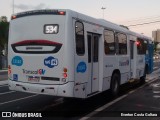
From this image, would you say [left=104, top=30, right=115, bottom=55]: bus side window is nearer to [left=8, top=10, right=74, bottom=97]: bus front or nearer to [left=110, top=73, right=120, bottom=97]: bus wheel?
[left=110, top=73, right=120, bottom=97]: bus wheel

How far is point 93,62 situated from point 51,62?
1.97 meters

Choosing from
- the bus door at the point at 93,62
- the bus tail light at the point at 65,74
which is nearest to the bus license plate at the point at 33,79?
the bus tail light at the point at 65,74

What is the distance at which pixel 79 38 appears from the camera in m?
10.2

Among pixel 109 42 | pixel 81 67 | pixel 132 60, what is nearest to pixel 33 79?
pixel 81 67

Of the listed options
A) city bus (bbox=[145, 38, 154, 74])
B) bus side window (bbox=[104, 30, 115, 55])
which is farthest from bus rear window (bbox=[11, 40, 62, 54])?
city bus (bbox=[145, 38, 154, 74])

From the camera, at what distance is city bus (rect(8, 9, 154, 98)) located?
977 centimetres

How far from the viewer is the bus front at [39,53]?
387 inches

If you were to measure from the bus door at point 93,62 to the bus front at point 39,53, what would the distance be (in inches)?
57.5

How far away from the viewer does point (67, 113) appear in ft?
34.7

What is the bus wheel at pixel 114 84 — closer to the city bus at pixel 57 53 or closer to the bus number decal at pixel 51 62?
the city bus at pixel 57 53

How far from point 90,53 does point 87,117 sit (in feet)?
7.72

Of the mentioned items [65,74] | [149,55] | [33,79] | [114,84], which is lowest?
[114,84]

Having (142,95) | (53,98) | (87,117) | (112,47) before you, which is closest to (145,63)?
(142,95)

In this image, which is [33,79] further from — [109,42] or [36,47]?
[109,42]
